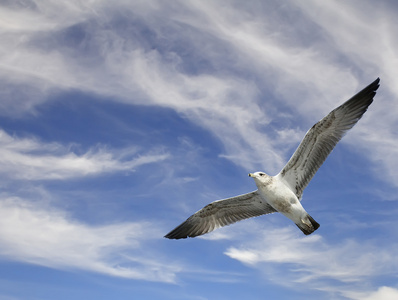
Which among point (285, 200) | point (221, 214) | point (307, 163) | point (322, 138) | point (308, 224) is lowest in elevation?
point (308, 224)

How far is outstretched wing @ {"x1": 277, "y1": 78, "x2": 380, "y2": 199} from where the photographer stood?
17.0m

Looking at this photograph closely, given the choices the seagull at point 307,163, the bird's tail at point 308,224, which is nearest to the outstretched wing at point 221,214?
the seagull at point 307,163

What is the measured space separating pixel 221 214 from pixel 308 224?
4.19 m

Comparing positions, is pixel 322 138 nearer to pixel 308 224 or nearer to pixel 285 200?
pixel 285 200

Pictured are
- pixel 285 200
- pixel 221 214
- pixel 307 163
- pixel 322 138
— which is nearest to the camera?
pixel 285 200

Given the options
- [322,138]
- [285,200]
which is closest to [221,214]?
[285,200]

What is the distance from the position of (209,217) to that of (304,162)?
17.1 ft

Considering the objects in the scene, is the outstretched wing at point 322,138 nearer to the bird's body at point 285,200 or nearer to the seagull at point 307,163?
the seagull at point 307,163

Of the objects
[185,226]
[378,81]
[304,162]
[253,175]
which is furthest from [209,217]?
[378,81]

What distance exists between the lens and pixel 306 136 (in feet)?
55.4

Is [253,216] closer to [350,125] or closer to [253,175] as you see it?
[253,175]

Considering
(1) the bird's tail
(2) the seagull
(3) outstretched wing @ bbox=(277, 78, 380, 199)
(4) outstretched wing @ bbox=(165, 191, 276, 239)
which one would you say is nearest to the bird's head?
(2) the seagull

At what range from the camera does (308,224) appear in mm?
17047

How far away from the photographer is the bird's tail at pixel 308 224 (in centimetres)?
1706
